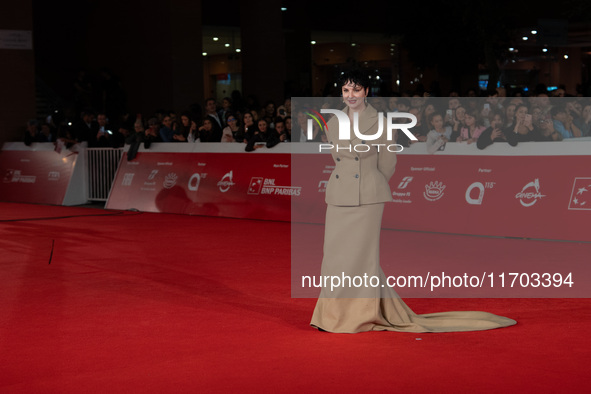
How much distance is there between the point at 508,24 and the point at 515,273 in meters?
19.5

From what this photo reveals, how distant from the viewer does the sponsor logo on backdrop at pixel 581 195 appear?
10.5 metres

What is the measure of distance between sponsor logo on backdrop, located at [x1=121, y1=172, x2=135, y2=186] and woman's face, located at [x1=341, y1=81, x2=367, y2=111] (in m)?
10.8

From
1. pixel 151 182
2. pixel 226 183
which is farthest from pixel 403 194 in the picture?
pixel 151 182

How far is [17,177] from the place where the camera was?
61.6ft

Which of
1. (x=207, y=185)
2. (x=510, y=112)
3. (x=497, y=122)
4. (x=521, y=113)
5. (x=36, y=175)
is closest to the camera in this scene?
(x=521, y=113)

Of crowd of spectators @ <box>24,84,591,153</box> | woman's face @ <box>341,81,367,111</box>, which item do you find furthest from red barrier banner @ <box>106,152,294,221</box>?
woman's face @ <box>341,81,367,111</box>

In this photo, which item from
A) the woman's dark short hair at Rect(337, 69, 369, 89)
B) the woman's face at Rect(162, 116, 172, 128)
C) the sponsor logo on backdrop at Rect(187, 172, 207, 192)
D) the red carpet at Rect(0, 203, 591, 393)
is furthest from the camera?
the woman's face at Rect(162, 116, 172, 128)

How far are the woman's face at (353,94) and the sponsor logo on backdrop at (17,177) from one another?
13883 millimetres

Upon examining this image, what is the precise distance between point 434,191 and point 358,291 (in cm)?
615

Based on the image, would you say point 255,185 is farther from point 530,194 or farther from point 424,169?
point 530,194

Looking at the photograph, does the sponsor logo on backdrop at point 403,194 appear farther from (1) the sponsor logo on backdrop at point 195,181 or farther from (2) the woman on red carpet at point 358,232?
(2) the woman on red carpet at point 358,232

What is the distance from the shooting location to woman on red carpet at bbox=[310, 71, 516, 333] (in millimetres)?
5910

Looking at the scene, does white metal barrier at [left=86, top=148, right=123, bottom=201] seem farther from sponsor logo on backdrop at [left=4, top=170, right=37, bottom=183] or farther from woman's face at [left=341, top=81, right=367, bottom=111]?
woman's face at [left=341, top=81, right=367, bottom=111]

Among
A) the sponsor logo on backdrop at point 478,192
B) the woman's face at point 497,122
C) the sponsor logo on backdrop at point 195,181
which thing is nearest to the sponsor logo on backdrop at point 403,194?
the sponsor logo on backdrop at point 478,192
